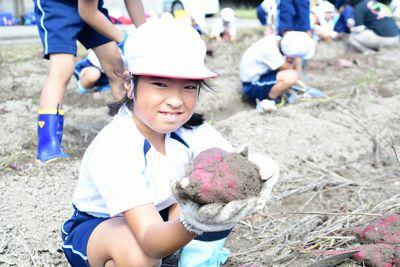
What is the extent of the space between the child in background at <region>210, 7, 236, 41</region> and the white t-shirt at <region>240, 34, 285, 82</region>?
217 centimetres

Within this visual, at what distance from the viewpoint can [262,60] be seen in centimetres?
441

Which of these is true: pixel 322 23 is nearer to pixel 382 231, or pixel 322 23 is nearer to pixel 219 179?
pixel 382 231

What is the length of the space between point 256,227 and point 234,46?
4.28 metres

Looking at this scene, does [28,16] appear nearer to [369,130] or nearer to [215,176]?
[369,130]

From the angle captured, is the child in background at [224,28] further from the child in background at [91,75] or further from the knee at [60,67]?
the knee at [60,67]

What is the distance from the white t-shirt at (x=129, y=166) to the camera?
161cm

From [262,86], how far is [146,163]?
2.88 metres

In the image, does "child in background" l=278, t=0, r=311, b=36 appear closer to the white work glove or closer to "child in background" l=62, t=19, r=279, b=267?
"child in background" l=62, t=19, r=279, b=267

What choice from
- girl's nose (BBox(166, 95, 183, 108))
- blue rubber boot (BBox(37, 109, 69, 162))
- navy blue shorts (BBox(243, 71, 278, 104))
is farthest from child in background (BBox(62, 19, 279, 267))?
navy blue shorts (BBox(243, 71, 278, 104))

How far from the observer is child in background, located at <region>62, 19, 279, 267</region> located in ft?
5.16

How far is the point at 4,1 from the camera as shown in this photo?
24.0ft

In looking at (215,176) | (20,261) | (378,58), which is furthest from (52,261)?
(378,58)

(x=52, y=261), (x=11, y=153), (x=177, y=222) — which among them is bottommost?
(x=11, y=153)

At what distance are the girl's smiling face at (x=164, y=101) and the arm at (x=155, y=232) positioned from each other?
0.27 meters
